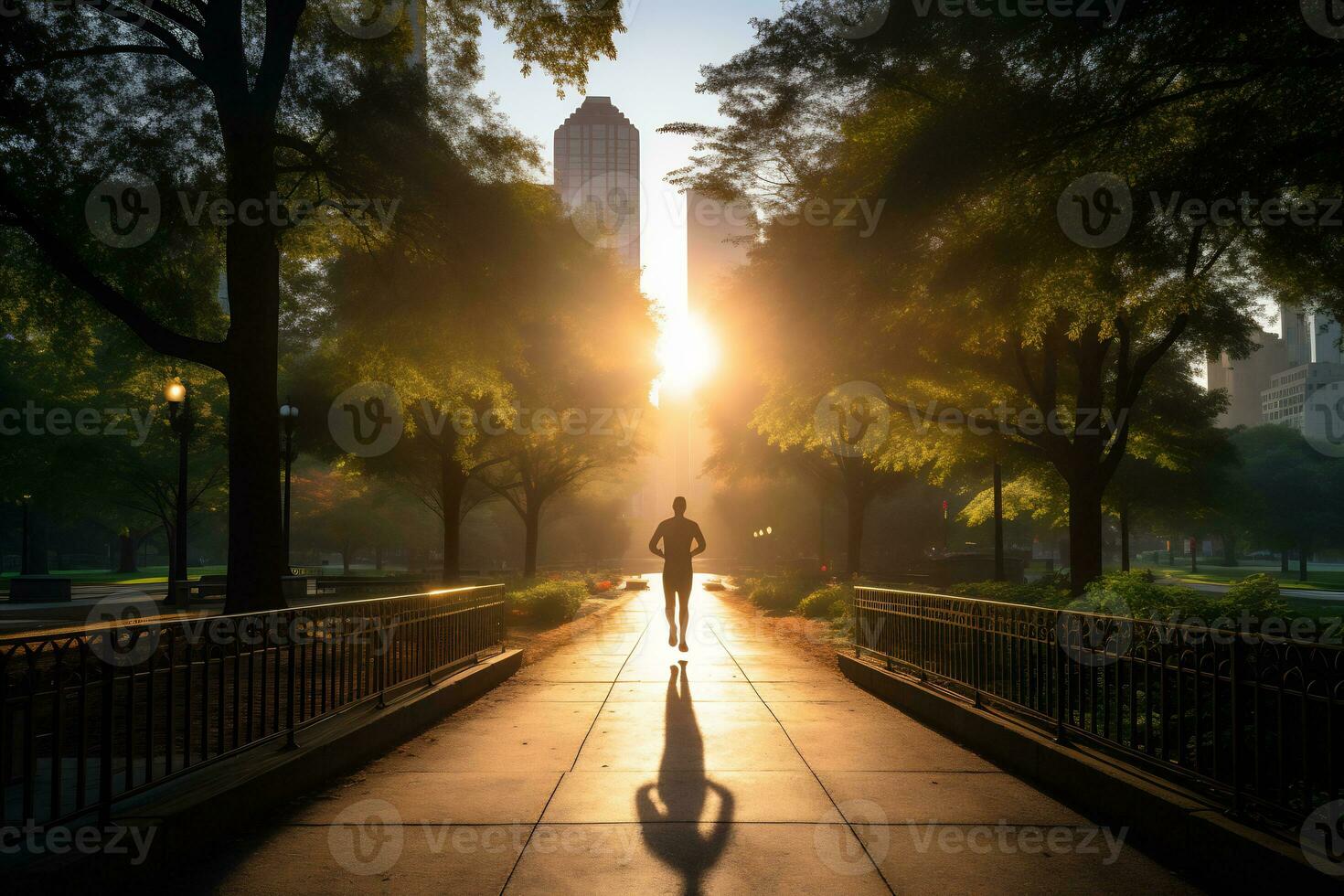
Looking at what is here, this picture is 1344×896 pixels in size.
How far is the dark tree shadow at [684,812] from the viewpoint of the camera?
17.5 ft

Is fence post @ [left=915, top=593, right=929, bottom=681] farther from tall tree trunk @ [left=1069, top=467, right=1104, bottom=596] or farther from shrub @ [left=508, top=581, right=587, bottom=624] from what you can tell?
shrub @ [left=508, top=581, right=587, bottom=624]

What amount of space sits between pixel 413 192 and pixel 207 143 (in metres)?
3.21

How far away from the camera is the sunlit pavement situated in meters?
5.07

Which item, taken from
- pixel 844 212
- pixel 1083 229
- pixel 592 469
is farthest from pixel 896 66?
pixel 592 469

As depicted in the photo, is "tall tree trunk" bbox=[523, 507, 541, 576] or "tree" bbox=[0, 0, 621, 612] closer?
"tree" bbox=[0, 0, 621, 612]

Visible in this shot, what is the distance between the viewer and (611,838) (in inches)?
226

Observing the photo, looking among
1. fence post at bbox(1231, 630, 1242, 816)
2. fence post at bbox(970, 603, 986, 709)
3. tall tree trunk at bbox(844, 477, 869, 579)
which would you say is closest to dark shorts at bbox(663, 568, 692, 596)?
fence post at bbox(970, 603, 986, 709)

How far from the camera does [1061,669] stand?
24.0 ft

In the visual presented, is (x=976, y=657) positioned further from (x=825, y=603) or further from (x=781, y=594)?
(x=781, y=594)

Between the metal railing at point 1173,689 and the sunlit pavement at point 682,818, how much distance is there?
0.61 metres

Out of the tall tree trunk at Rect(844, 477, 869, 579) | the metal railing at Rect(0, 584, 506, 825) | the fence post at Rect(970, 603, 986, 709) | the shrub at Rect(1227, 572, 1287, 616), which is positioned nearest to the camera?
the metal railing at Rect(0, 584, 506, 825)

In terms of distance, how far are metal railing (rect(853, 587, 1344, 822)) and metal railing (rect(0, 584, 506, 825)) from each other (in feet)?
18.0

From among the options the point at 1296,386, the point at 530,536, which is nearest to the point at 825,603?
the point at 530,536

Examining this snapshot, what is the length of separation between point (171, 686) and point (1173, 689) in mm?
6590
